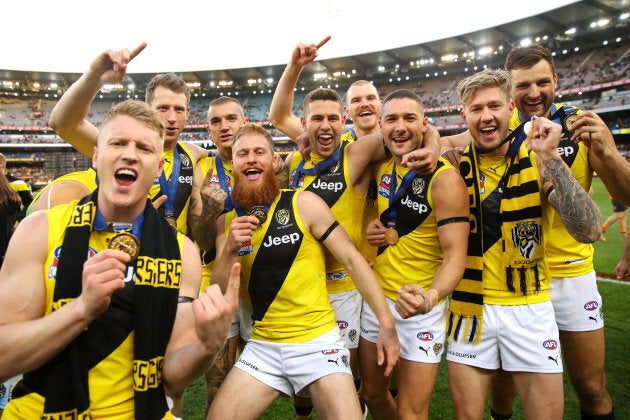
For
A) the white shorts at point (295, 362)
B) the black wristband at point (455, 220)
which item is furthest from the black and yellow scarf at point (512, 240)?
the white shorts at point (295, 362)

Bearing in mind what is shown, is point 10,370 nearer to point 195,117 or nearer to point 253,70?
point 253,70

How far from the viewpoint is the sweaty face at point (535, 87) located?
3057 mm

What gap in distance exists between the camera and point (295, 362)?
280 cm

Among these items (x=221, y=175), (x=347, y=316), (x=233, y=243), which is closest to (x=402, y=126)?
(x=233, y=243)

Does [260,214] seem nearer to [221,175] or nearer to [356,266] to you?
[356,266]

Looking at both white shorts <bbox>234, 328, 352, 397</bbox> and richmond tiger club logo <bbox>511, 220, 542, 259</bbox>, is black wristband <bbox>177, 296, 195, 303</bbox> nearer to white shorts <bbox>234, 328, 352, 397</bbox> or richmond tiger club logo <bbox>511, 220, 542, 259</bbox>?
white shorts <bbox>234, 328, 352, 397</bbox>

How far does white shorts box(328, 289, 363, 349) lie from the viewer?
3613 millimetres

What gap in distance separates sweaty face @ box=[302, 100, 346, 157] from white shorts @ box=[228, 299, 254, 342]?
1.60 m

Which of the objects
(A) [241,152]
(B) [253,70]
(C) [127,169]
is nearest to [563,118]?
(A) [241,152]

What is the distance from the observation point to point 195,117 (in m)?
54.6

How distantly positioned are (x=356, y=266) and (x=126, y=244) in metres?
1.58

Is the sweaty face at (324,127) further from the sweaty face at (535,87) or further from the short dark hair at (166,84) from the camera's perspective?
the sweaty face at (535,87)

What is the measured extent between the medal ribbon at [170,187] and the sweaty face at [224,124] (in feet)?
2.21

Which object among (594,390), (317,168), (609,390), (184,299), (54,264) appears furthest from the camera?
(609,390)
